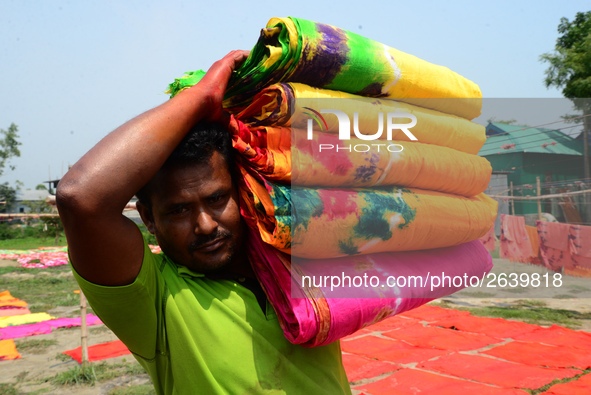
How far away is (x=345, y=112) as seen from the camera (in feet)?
4.26

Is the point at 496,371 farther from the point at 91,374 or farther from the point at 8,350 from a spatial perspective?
the point at 8,350

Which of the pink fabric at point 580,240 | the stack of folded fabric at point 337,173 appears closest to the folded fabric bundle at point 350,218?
the stack of folded fabric at point 337,173

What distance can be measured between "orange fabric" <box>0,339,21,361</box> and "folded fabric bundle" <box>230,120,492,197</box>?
222 inches

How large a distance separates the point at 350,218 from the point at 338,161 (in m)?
0.17

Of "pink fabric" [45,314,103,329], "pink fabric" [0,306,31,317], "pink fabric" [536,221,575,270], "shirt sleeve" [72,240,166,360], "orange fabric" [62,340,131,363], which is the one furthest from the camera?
"pink fabric" [536,221,575,270]

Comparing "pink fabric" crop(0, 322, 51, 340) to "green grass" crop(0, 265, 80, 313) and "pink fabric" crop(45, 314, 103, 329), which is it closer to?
"pink fabric" crop(45, 314, 103, 329)

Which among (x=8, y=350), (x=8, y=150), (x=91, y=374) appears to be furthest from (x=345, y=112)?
(x=8, y=150)

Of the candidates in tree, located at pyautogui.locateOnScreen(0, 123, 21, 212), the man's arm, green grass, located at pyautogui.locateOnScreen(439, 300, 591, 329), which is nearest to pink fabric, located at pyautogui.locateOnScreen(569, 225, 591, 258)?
green grass, located at pyautogui.locateOnScreen(439, 300, 591, 329)

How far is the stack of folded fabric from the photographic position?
3.86ft

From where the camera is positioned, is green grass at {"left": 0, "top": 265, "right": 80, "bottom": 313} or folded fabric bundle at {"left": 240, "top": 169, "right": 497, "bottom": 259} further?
green grass at {"left": 0, "top": 265, "right": 80, "bottom": 313}

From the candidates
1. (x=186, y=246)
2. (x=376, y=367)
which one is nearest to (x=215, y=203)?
(x=186, y=246)

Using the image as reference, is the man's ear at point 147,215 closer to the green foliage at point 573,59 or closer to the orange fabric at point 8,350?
the orange fabric at point 8,350

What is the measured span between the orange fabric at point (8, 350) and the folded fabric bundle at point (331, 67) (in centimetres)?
535

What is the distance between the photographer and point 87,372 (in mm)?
4531
